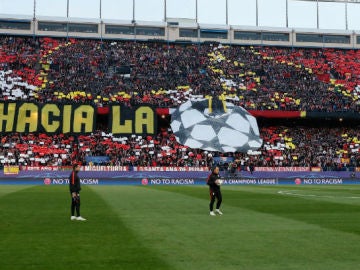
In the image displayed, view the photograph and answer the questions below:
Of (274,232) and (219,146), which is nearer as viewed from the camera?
(274,232)

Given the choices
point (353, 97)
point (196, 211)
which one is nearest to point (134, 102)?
point (353, 97)

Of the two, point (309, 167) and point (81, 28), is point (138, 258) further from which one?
point (81, 28)

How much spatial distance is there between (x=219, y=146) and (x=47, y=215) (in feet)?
137

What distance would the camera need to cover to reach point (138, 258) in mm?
10570

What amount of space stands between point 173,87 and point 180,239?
56887 millimetres

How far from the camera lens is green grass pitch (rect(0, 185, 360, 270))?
33.3 ft

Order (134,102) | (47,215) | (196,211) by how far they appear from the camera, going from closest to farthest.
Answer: (47,215) → (196,211) → (134,102)

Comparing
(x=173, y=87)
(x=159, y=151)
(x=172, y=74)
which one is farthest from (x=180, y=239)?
(x=172, y=74)

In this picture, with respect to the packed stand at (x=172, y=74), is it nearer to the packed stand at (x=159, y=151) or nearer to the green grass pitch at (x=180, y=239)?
the packed stand at (x=159, y=151)

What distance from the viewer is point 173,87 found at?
6919 centimetres

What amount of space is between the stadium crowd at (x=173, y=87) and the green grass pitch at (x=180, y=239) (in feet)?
123

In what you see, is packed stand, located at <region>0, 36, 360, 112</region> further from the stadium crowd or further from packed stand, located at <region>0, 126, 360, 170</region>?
packed stand, located at <region>0, 126, 360, 170</region>

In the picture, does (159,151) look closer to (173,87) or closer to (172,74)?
(173,87)

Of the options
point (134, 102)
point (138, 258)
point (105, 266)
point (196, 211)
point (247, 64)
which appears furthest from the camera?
point (247, 64)
